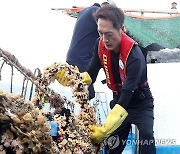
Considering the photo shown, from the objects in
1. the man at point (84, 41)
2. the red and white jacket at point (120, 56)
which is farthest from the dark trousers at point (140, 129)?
the man at point (84, 41)

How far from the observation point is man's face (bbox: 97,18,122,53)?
224 cm

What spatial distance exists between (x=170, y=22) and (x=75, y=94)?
2578 millimetres

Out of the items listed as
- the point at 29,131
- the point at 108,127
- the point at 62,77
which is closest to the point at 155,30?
the point at 62,77

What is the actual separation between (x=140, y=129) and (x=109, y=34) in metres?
0.68

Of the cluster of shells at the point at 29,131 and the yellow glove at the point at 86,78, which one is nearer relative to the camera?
the cluster of shells at the point at 29,131

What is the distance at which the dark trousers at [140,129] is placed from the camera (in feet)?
8.33

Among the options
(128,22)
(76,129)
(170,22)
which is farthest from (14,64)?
(170,22)

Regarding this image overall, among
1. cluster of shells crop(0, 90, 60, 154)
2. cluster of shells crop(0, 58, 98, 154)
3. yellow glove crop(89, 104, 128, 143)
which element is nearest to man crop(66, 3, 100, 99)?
yellow glove crop(89, 104, 128, 143)

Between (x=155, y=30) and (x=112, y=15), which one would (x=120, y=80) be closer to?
(x=112, y=15)

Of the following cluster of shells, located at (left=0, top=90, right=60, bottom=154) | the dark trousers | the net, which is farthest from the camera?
the net

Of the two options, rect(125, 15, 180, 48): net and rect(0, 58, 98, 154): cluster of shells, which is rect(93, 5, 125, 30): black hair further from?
rect(125, 15, 180, 48): net

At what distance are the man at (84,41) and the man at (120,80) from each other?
0.74 metres

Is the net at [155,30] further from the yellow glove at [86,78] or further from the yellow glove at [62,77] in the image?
the yellow glove at [62,77]

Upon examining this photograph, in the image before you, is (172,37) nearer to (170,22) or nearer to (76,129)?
(170,22)
